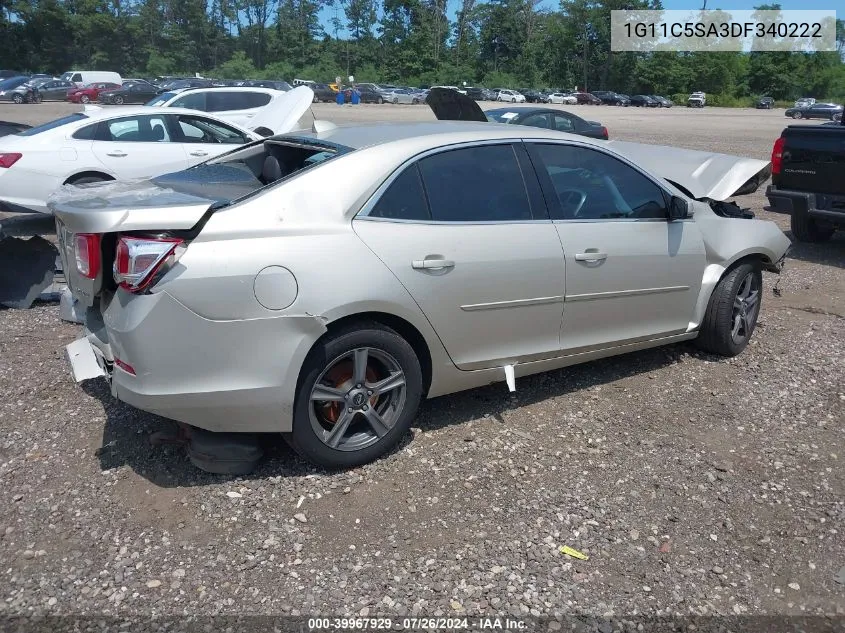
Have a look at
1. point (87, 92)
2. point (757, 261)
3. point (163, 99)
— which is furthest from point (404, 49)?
point (757, 261)

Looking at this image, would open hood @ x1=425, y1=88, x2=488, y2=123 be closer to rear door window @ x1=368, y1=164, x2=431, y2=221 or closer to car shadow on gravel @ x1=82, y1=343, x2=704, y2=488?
car shadow on gravel @ x1=82, y1=343, x2=704, y2=488

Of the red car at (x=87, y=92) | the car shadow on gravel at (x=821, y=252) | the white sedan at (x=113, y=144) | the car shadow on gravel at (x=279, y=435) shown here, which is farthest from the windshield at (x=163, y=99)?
the red car at (x=87, y=92)

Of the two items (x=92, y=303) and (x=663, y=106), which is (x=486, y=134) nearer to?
(x=92, y=303)

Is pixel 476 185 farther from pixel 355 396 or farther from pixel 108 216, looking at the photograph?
pixel 108 216

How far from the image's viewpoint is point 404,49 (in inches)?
3718

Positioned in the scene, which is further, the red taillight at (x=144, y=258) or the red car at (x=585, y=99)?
the red car at (x=585, y=99)

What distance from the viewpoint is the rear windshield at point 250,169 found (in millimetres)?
3771

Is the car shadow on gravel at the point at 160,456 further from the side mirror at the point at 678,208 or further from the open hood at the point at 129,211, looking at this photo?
the side mirror at the point at 678,208

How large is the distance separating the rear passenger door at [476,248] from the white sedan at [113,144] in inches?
218

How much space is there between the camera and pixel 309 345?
3.42 meters

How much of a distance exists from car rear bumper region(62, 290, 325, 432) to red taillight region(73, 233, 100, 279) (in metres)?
0.15

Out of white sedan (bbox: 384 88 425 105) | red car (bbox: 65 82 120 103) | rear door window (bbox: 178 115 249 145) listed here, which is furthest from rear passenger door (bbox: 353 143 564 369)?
white sedan (bbox: 384 88 425 105)

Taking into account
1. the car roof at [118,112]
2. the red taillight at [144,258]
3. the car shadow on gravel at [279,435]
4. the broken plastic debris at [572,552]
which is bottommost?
the broken plastic debris at [572,552]

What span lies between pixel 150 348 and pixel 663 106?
79.7 meters
